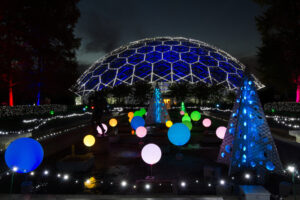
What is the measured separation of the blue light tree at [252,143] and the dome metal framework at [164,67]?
38.7 meters

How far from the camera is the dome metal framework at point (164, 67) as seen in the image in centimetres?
4447

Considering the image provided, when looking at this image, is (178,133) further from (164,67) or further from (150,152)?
(164,67)

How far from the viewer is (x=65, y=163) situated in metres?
5.29

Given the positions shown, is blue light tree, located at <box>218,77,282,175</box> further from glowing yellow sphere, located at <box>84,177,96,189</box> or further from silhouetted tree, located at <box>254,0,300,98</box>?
silhouetted tree, located at <box>254,0,300,98</box>

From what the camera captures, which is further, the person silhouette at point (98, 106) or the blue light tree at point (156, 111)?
the blue light tree at point (156, 111)

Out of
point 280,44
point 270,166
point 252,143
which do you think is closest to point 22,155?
point 252,143

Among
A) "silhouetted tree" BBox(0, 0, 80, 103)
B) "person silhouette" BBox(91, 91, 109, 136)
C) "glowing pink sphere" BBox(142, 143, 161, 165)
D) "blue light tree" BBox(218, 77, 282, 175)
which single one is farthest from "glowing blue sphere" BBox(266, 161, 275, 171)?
"silhouetted tree" BBox(0, 0, 80, 103)

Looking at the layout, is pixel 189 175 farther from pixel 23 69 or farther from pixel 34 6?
pixel 34 6

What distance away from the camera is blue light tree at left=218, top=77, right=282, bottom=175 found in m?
4.43

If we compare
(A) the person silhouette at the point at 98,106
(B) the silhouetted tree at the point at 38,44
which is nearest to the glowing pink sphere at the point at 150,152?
(A) the person silhouette at the point at 98,106

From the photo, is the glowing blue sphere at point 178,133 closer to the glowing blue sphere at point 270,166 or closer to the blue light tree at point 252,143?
the blue light tree at point 252,143

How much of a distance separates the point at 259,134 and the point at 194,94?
3804cm

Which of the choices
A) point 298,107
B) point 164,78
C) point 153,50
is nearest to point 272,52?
point 298,107

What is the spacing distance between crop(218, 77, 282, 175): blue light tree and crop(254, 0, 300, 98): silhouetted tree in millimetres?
17128
